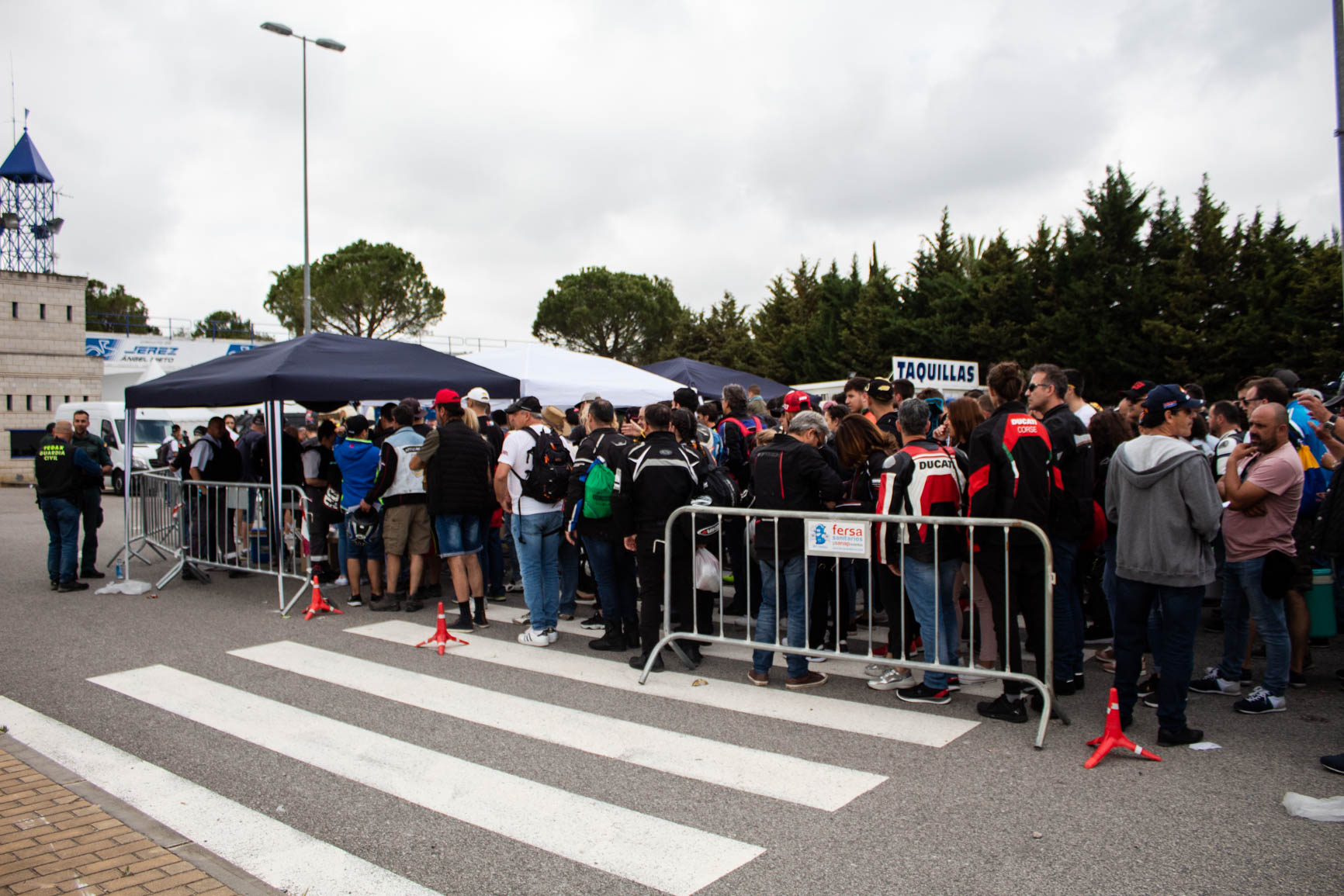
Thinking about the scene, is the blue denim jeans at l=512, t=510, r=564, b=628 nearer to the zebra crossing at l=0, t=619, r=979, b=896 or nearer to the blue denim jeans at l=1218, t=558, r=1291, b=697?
the zebra crossing at l=0, t=619, r=979, b=896

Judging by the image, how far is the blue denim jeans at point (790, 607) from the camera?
5703 millimetres

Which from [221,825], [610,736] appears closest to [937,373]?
[610,736]

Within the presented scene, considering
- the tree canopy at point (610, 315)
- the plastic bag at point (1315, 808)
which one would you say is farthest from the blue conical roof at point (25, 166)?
the plastic bag at point (1315, 808)

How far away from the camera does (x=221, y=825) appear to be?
3.86 meters

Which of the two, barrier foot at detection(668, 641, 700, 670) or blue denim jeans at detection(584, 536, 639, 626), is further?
blue denim jeans at detection(584, 536, 639, 626)

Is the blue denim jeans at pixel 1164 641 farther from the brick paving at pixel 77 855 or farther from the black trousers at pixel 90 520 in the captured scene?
the black trousers at pixel 90 520

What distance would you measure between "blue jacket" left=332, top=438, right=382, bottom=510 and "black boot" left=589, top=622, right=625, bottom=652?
3.15 metres

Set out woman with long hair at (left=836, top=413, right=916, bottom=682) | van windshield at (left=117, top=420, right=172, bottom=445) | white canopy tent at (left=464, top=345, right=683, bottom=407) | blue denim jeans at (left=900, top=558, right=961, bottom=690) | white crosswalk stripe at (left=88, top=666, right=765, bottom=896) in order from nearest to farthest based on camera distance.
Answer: white crosswalk stripe at (left=88, top=666, right=765, bottom=896) < blue denim jeans at (left=900, top=558, right=961, bottom=690) < woman with long hair at (left=836, top=413, right=916, bottom=682) < white canopy tent at (left=464, top=345, right=683, bottom=407) < van windshield at (left=117, top=420, right=172, bottom=445)

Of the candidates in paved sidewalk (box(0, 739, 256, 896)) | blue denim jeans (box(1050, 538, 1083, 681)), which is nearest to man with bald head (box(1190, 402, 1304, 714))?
blue denim jeans (box(1050, 538, 1083, 681))

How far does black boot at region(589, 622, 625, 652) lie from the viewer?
22.8ft

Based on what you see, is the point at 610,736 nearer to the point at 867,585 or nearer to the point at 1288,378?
the point at 867,585

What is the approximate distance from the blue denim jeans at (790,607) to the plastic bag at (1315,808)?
8.63ft

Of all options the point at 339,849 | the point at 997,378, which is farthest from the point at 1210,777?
the point at 339,849

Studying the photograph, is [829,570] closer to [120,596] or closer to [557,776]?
[557,776]
